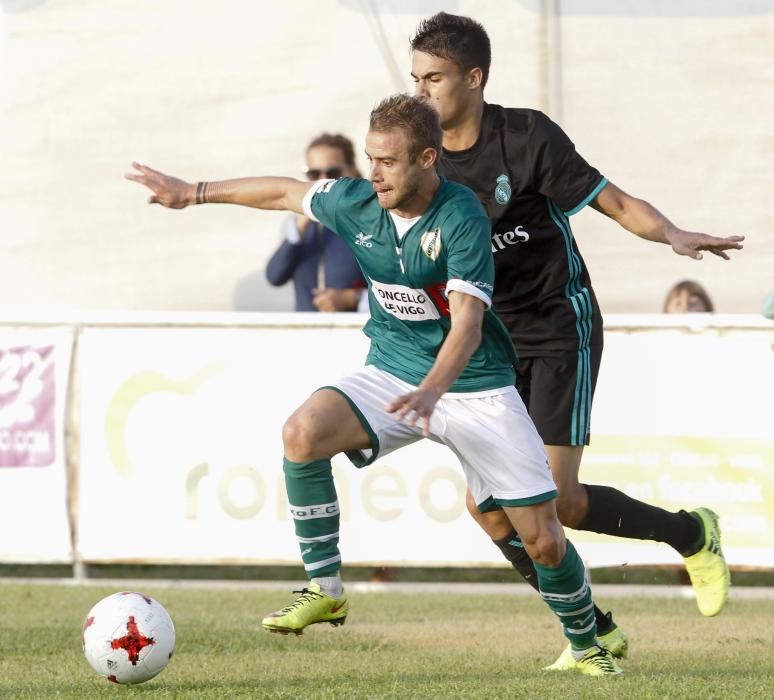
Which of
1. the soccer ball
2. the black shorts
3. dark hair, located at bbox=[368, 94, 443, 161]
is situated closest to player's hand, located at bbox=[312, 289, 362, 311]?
the black shorts

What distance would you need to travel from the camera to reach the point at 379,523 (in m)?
9.71

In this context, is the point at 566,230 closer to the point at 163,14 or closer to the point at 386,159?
the point at 386,159

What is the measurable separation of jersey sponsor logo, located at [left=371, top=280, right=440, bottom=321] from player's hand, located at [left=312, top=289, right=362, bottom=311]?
4.28 m

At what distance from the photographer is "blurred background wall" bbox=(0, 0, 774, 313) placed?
12.1 m

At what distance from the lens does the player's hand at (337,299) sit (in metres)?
10.5

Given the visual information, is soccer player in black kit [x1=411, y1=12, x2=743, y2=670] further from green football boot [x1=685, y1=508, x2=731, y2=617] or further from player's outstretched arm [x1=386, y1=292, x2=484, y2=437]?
player's outstretched arm [x1=386, y1=292, x2=484, y2=437]

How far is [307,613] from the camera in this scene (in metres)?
6.12

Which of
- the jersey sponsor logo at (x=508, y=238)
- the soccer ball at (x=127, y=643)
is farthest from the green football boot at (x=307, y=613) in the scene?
the jersey sponsor logo at (x=508, y=238)

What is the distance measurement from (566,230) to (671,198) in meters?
5.46

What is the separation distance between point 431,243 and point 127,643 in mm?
1837

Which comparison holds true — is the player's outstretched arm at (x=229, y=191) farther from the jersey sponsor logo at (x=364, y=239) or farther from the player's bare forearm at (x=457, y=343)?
the player's bare forearm at (x=457, y=343)

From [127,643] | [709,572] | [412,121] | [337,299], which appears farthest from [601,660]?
[337,299]

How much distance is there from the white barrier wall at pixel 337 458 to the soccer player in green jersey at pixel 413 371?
325 centimetres

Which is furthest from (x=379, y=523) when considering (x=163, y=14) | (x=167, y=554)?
(x=163, y=14)
